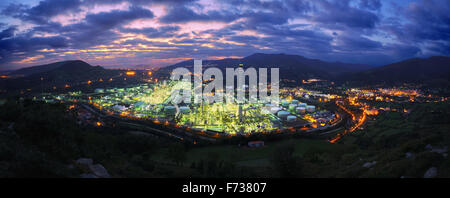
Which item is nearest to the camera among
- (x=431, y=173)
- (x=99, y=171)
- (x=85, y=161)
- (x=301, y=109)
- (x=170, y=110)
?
(x=431, y=173)

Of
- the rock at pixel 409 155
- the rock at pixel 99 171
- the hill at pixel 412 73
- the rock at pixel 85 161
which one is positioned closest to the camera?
the rock at pixel 99 171

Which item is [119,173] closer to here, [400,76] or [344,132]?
[344,132]

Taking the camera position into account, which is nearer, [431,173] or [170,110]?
[431,173]

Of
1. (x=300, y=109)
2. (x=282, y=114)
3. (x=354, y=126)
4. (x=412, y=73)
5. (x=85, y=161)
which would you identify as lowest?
(x=354, y=126)

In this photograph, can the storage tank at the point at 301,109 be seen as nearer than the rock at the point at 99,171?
No

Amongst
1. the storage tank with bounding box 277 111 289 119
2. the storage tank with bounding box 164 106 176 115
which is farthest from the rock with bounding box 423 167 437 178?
the storage tank with bounding box 164 106 176 115

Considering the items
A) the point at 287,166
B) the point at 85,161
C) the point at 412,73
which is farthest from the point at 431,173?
the point at 412,73

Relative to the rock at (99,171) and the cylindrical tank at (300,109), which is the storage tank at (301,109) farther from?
the rock at (99,171)

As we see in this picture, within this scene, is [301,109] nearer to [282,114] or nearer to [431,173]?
[282,114]

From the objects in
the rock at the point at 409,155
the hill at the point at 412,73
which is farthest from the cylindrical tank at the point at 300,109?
the hill at the point at 412,73

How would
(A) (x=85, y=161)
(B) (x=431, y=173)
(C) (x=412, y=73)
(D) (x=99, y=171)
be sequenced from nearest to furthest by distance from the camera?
(B) (x=431, y=173), (D) (x=99, y=171), (A) (x=85, y=161), (C) (x=412, y=73)

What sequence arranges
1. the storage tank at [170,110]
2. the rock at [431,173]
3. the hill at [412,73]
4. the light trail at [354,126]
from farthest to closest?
the hill at [412,73] → the storage tank at [170,110] → the light trail at [354,126] → the rock at [431,173]

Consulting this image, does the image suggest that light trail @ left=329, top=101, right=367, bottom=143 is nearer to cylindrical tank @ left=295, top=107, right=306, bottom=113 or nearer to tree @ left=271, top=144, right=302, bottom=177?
cylindrical tank @ left=295, top=107, right=306, bottom=113
